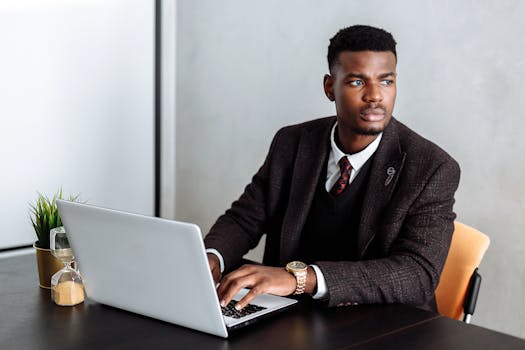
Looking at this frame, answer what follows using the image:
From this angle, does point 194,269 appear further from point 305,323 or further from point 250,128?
point 250,128

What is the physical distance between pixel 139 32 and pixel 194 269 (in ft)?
8.05

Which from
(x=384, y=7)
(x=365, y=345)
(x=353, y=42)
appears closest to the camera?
(x=365, y=345)

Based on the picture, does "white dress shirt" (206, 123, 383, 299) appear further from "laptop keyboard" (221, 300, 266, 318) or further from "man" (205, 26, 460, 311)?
"laptop keyboard" (221, 300, 266, 318)

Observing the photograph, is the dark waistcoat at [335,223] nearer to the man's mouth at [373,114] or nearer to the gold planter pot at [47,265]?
the man's mouth at [373,114]

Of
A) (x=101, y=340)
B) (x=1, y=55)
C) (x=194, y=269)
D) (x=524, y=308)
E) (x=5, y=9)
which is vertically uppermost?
(x=5, y=9)

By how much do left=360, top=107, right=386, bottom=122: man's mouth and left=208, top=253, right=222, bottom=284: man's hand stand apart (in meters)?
0.58

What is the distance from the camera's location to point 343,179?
206 centimetres

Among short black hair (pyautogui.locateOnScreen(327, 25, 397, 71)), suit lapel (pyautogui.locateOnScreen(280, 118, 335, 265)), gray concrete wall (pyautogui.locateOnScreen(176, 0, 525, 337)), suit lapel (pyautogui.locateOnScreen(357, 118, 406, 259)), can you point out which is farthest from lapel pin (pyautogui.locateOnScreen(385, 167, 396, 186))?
gray concrete wall (pyautogui.locateOnScreen(176, 0, 525, 337))

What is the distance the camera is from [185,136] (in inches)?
147

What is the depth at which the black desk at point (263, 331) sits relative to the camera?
137 centimetres

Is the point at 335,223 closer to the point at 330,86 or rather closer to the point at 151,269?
the point at 330,86

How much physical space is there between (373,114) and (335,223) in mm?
338

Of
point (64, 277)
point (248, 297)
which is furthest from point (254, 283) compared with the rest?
point (64, 277)

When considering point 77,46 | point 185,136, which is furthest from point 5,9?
point 185,136
